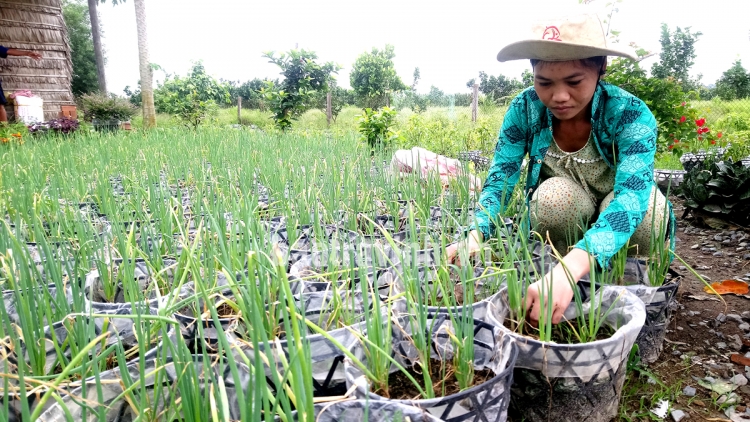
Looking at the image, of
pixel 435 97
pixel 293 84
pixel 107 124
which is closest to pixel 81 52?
pixel 435 97

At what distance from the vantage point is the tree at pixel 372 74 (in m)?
19.5

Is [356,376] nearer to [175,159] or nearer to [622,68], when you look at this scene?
[175,159]

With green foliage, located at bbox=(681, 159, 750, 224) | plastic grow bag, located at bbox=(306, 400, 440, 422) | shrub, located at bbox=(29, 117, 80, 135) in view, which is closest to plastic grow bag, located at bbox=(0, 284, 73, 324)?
plastic grow bag, located at bbox=(306, 400, 440, 422)

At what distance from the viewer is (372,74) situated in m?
19.6

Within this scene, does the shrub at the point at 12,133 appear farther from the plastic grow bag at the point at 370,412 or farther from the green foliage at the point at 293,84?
the plastic grow bag at the point at 370,412

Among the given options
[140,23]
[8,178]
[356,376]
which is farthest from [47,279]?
[140,23]

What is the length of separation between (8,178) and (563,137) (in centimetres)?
242

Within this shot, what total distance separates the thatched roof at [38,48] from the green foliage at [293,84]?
4.03 meters

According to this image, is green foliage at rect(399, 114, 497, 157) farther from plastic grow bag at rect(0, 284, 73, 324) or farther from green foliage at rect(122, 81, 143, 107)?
green foliage at rect(122, 81, 143, 107)

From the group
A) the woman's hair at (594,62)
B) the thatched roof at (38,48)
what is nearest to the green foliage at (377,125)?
the woman's hair at (594,62)

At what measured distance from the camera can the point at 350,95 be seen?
23266mm

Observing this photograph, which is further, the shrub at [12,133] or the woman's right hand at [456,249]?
the shrub at [12,133]

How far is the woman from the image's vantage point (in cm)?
113

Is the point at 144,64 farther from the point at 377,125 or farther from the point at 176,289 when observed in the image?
the point at 176,289
